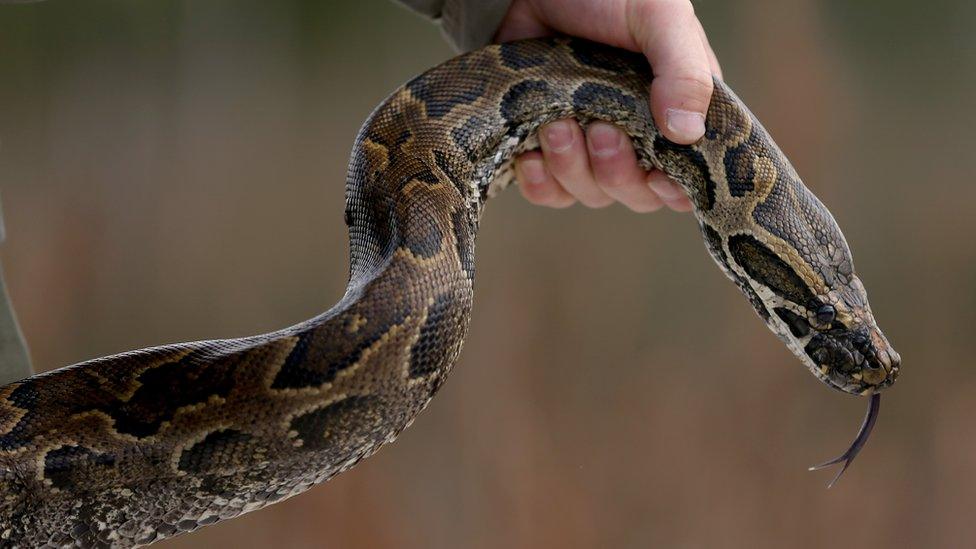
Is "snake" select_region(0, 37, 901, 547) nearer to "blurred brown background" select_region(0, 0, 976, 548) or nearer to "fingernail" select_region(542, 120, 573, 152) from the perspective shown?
"fingernail" select_region(542, 120, 573, 152)

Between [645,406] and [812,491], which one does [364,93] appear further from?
[812,491]

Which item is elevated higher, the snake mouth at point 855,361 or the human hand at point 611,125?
the human hand at point 611,125

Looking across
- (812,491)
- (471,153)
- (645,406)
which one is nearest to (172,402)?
(471,153)

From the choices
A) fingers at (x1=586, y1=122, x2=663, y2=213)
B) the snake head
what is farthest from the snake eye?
fingers at (x1=586, y1=122, x2=663, y2=213)

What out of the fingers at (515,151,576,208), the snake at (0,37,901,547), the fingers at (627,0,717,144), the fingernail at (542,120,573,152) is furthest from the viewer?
the fingers at (515,151,576,208)

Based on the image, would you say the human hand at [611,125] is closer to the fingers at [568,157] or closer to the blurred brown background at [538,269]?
the fingers at [568,157]

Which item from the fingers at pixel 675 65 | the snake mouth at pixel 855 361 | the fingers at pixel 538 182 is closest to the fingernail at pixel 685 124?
the fingers at pixel 675 65
